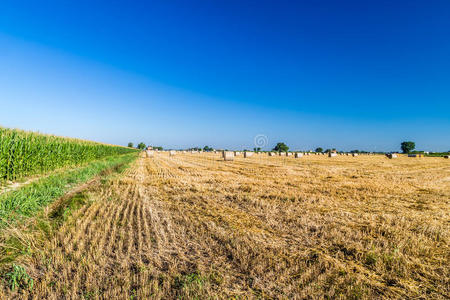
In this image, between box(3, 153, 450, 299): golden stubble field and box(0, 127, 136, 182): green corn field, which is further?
box(0, 127, 136, 182): green corn field

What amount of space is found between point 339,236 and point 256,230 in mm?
1644

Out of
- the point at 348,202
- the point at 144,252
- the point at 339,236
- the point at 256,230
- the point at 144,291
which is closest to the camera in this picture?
the point at 144,291

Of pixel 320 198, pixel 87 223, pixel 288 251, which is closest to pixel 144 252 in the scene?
pixel 87 223

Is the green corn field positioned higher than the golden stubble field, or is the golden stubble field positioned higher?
the green corn field

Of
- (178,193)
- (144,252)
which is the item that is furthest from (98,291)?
(178,193)

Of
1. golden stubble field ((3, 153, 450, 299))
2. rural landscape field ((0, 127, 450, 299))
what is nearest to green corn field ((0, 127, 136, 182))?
rural landscape field ((0, 127, 450, 299))

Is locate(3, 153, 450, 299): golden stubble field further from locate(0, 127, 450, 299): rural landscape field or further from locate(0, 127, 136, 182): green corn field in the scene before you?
locate(0, 127, 136, 182): green corn field

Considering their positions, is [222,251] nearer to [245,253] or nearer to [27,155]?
[245,253]

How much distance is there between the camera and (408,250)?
3.70m

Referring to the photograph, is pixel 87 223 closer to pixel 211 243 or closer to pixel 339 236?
pixel 211 243

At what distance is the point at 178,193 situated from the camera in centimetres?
849

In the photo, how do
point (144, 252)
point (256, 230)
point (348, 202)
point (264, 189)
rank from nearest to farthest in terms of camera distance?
point (144, 252)
point (256, 230)
point (348, 202)
point (264, 189)

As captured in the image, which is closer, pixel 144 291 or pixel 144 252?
pixel 144 291

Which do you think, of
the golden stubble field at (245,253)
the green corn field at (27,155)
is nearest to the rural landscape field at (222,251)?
the golden stubble field at (245,253)
